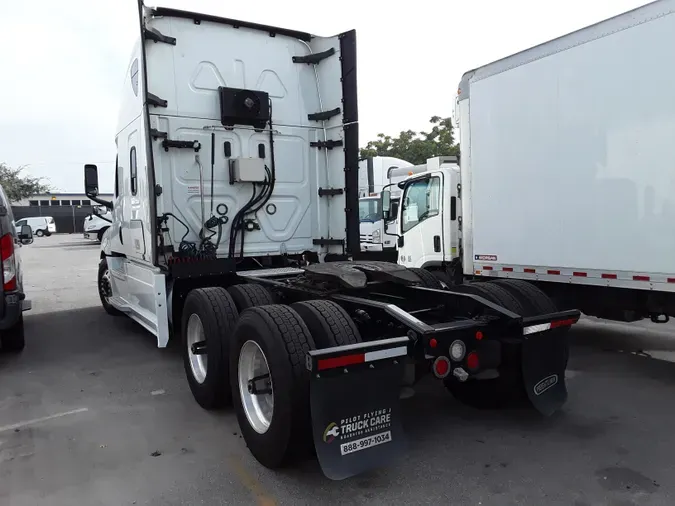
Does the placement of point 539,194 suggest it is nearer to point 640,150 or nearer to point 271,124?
point 640,150

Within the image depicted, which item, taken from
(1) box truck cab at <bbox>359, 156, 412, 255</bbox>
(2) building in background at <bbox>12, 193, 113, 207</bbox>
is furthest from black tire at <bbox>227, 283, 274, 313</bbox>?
(2) building in background at <bbox>12, 193, 113, 207</bbox>

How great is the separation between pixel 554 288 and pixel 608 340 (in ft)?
4.98

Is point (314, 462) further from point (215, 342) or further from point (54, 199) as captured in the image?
point (54, 199)

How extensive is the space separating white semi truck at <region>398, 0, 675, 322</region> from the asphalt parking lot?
42.3 inches

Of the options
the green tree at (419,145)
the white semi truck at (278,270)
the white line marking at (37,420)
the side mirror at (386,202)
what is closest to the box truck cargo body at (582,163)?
the white semi truck at (278,270)

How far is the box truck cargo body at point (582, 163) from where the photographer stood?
4.66m

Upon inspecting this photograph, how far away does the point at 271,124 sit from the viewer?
6273 millimetres

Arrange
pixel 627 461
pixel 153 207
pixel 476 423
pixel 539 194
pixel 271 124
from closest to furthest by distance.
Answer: pixel 627 461 → pixel 476 423 → pixel 153 207 → pixel 539 194 → pixel 271 124

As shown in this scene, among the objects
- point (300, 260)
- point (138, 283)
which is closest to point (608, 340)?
point (300, 260)

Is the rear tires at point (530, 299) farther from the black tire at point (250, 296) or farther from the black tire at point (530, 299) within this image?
the black tire at point (250, 296)

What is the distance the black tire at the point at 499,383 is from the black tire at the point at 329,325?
75 centimetres

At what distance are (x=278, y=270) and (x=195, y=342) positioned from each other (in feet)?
4.38

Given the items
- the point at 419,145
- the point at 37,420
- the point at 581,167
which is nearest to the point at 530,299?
the point at 581,167

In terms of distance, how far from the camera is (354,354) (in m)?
2.95
